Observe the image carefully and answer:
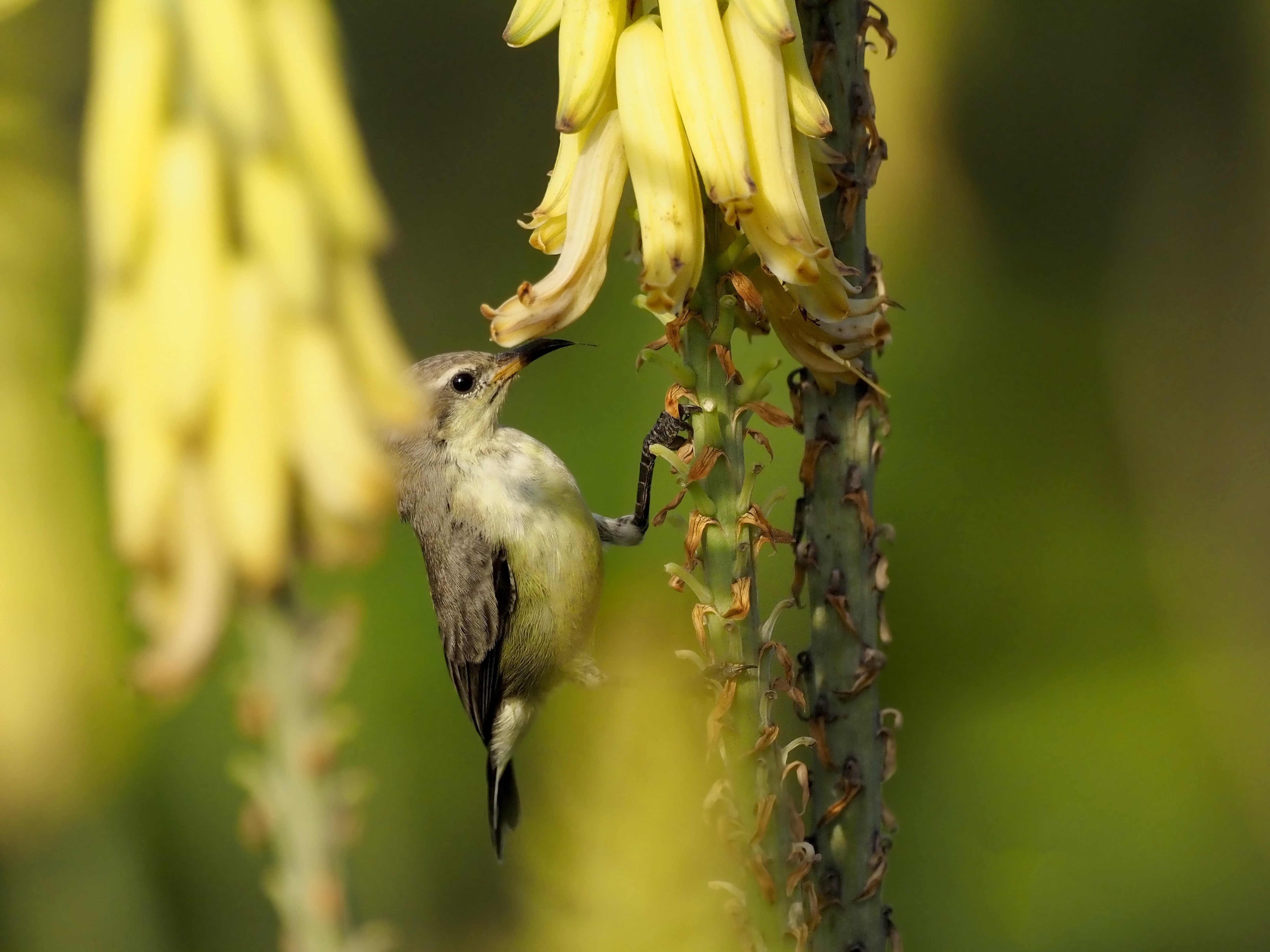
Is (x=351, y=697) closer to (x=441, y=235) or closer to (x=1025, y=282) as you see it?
(x=441, y=235)

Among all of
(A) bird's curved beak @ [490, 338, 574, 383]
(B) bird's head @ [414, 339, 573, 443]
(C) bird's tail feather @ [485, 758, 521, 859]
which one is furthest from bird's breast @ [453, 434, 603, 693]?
(C) bird's tail feather @ [485, 758, 521, 859]

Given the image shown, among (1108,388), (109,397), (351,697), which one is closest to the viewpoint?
(109,397)

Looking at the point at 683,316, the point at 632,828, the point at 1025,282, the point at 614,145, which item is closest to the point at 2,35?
the point at 614,145

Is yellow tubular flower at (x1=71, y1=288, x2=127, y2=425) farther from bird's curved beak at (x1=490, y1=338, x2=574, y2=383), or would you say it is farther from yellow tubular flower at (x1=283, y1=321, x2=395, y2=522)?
bird's curved beak at (x1=490, y1=338, x2=574, y2=383)

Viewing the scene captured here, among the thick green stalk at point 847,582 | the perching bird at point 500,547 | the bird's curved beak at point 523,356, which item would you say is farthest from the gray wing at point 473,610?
the thick green stalk at point 847,582

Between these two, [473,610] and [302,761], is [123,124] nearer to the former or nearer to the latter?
[302,761]

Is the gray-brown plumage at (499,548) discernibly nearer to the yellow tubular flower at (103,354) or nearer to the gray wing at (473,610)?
the gray wing at (473,610)

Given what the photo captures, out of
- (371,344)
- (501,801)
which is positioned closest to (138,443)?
(371,344)
